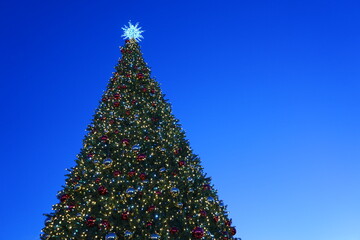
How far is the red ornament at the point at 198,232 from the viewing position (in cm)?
771

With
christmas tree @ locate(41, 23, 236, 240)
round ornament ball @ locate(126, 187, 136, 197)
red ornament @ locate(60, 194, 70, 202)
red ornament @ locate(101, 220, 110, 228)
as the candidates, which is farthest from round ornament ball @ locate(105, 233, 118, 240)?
red ornament @ locate(60, 194, 70, 202)

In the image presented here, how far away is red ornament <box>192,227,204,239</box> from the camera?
7.71 metres

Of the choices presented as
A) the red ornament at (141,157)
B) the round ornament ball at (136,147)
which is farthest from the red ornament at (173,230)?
the round ornament ball at (136,147)

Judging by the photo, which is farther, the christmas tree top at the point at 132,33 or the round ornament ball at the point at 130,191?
the christmas tree top at the point at 132,33

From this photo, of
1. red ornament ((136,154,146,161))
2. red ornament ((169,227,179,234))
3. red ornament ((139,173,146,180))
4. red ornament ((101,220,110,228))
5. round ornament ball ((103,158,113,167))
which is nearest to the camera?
red ornament ((101,220,110,228))

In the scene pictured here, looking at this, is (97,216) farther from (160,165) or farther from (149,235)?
(160,165)

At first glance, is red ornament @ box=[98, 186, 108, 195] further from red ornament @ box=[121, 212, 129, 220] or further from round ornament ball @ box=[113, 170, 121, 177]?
red ornament @ box=[121, 212, 129, 220]

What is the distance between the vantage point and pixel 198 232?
7.71m

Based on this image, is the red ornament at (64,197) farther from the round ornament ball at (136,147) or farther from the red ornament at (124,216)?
the round ornament ball at (136,147)

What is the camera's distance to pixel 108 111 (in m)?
10.5

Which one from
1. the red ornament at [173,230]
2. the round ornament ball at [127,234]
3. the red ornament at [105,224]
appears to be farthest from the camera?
the red ornament at [173,230]

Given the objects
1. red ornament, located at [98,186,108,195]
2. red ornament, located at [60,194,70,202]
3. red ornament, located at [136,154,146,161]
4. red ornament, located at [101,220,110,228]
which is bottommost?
red ornament, located at [101,220,110,228]

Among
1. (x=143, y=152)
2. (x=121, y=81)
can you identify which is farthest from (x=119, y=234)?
(x=121, y=81)

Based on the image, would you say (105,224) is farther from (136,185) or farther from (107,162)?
(107,162)
